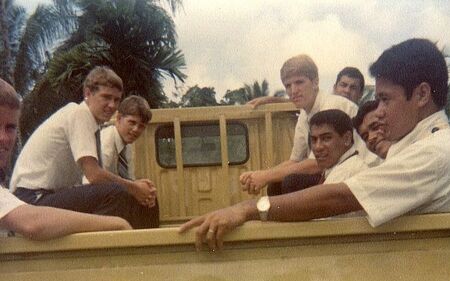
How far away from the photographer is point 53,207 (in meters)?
1.84

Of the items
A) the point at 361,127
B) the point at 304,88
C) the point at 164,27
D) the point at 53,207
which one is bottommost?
the point at 53,207

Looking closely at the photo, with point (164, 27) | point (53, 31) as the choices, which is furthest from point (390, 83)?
point (53, 31)

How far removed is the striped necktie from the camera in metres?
2.00

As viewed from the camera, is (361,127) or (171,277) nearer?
(171,277)

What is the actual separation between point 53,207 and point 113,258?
0.22 m

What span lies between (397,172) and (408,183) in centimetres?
4

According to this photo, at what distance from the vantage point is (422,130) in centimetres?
190

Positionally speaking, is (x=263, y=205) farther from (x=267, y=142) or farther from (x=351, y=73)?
(x=351, y=73)

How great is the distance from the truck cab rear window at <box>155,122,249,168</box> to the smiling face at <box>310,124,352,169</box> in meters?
0.21

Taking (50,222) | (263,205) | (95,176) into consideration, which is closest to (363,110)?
(263,205)

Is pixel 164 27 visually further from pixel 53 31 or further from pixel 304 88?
pixel 304 88

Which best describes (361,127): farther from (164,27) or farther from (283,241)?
(164,27)

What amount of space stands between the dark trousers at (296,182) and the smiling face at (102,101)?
1.65ft

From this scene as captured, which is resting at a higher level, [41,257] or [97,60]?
[97,60]
